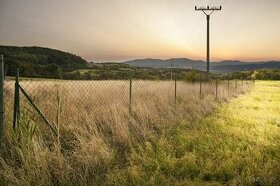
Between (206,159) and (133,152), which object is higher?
(133,152)

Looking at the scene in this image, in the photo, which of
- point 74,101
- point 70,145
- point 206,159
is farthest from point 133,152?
point 74,101

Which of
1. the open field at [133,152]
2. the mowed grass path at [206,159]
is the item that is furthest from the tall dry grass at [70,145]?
the mowed grass path at [206,159]

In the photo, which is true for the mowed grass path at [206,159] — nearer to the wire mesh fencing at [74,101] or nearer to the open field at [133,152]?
the open field at [133,152]

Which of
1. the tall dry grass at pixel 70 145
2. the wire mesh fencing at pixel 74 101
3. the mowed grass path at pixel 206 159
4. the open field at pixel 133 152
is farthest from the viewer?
the wire mesh fencing at pixel 74 101

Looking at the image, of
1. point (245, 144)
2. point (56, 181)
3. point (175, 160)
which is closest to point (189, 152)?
point (175, 160)

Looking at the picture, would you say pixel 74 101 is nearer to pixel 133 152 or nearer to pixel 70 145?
pixel 70 145

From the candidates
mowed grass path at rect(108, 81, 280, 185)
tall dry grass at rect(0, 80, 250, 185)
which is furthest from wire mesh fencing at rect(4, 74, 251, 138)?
mowed grass path at rect(108, 81, 280, 185)

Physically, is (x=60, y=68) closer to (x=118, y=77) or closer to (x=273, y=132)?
(x=118, y=77)

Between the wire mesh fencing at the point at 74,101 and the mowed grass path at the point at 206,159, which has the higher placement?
the wire mesh fencing at the point at 74,101

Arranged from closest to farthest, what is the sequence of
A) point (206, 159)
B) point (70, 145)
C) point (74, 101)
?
1. point (206, 159)
2. point (70, 145)
3. point (74, 101)

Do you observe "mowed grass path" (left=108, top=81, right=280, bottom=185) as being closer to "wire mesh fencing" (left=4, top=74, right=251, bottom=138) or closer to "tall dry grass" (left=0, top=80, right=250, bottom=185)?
"tall dry grass" (left=0, top=80, right=250, bottom=185)

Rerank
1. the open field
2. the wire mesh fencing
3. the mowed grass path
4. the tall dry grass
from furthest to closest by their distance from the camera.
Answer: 1. the wire mesh fencing
2. the mowed grass path
3. the open field
4. the tall dry grass

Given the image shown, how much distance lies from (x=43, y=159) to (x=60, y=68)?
151 inches

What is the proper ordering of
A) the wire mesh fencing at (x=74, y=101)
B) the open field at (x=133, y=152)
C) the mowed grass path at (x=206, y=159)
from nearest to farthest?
1. the open field at (x=133, y=152)
2. the mowed grass path at (x=206, y=159)
3. the wire mesh fencing at (x=74, y=101)
